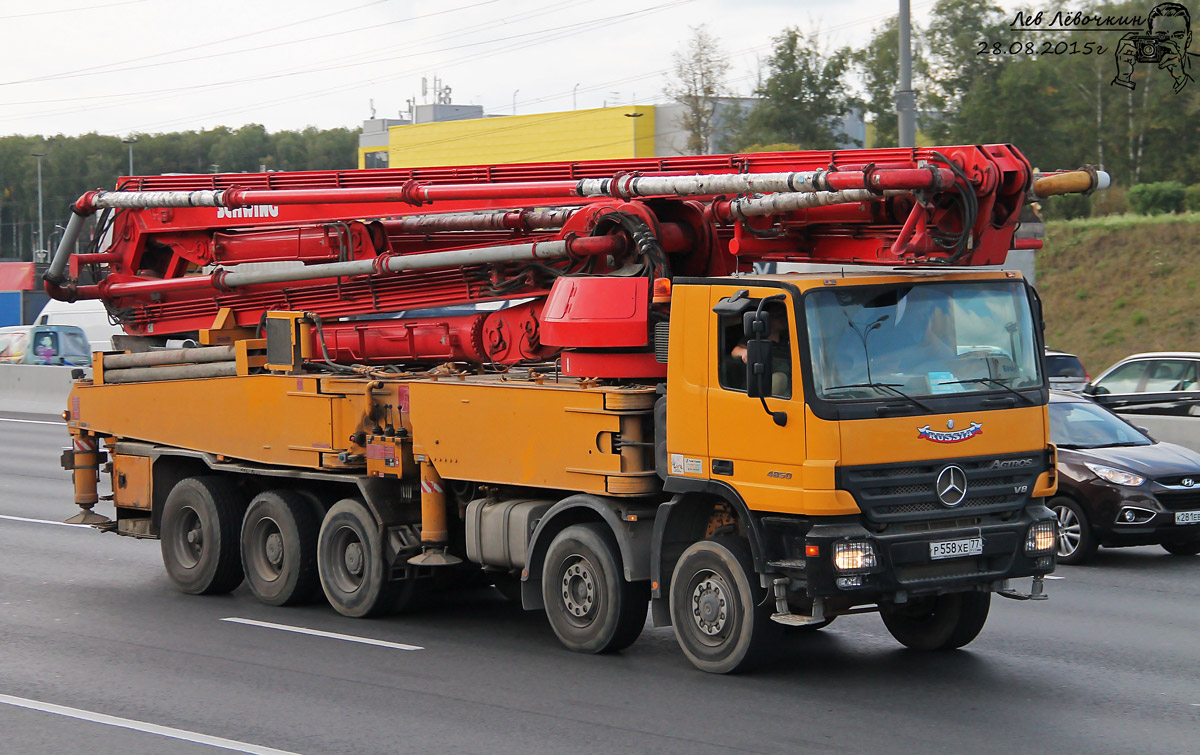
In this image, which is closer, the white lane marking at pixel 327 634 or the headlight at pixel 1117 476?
the white lane marking at pixel 327 634

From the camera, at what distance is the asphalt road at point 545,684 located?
743cm

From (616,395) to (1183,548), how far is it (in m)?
7.55

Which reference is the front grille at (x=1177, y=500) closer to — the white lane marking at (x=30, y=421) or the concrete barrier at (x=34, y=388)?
the white lane marking at (x=30, y=421)

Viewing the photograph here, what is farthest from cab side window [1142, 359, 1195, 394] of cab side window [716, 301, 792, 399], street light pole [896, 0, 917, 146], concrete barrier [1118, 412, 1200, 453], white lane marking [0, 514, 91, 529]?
white lane marking [0, 514, 91, 529]

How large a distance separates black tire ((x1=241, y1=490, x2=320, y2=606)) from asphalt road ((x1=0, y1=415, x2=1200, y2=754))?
0.24 metres

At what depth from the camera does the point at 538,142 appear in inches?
2328

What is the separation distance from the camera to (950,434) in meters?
8.47

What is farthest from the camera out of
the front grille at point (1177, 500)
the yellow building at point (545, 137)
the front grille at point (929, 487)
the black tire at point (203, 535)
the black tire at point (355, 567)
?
the yellow building at point (545, 137)

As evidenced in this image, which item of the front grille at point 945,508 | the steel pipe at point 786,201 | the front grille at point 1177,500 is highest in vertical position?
the steel pipe at point 786,201

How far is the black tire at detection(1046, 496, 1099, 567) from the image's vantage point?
44.0ft

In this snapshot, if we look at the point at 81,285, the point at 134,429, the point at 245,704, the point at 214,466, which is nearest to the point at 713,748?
the point at 245,704

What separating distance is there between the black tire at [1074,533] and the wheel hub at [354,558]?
667 cm

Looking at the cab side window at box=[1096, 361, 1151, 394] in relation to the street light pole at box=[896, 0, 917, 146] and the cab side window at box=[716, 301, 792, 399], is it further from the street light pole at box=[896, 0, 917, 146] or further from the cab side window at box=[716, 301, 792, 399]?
the cab side window at box=[716, 301, 792, 399]

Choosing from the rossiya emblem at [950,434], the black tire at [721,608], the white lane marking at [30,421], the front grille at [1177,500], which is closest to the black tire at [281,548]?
→ the black tire at [721,608]
